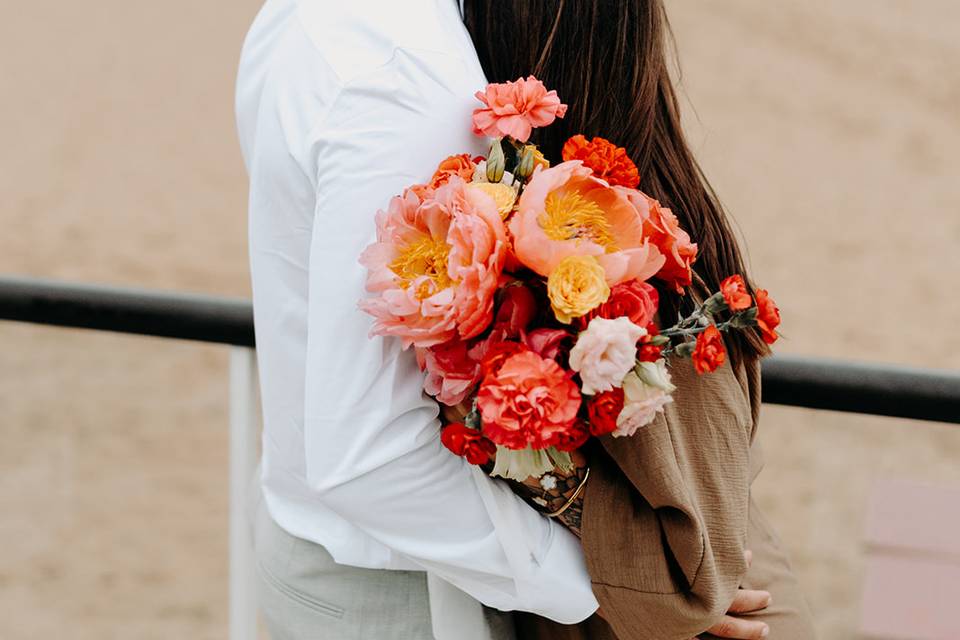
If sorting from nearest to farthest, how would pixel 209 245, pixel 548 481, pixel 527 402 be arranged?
pixel 527 402, pixel 548 481, pixel 209 245

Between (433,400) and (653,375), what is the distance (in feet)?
0.69

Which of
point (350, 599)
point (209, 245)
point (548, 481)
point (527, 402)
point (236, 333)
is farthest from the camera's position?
point (209, 245)

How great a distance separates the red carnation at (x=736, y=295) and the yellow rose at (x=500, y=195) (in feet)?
0.62

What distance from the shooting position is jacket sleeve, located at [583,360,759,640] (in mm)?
1026

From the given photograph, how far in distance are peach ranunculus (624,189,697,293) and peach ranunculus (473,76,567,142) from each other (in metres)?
0.09

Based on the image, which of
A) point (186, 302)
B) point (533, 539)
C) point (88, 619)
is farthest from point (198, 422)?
point (533, 539)

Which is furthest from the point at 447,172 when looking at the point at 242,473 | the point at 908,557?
the point at 908,557

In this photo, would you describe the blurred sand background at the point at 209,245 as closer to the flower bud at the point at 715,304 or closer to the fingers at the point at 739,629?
the fingers at the point at 739,629

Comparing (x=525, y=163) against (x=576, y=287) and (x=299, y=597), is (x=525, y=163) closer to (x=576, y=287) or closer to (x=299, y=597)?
(x=576, y=287)

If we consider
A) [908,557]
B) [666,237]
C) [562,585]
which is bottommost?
[908,557]

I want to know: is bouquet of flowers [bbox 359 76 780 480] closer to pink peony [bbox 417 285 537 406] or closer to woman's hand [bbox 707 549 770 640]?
pink peony [bbox 417 285 537 406]

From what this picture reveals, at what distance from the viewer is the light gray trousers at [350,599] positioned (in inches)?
46.4

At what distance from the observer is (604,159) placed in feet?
3.19

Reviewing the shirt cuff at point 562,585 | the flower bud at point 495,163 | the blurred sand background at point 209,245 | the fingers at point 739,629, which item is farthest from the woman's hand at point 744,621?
the blurred sand background at point 209,245
